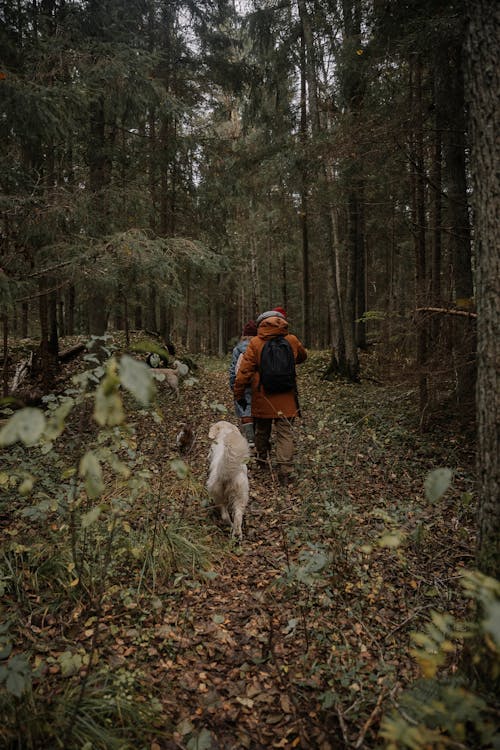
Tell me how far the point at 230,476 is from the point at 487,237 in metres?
3.03

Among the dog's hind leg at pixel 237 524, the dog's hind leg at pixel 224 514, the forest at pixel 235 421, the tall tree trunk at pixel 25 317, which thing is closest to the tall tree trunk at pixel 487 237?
the forest at pixel 235 421

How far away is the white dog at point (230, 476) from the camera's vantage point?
3.90m

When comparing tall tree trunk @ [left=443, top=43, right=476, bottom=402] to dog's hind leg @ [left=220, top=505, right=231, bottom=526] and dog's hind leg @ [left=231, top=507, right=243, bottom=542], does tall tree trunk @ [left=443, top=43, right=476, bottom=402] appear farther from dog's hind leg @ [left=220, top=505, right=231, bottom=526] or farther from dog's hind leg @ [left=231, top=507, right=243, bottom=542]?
dog's hind leg @ [left=220, top=505, right=231, bottom=526]

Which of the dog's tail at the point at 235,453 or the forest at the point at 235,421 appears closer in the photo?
the forest at the point at 235,421

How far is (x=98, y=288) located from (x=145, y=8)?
6.86 meters

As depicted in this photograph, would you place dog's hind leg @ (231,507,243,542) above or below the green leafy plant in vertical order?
below

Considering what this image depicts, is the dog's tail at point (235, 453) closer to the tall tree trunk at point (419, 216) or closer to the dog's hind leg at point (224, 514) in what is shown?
the dog's hind leg at point (224, 514)

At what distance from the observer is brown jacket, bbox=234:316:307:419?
17.7ft

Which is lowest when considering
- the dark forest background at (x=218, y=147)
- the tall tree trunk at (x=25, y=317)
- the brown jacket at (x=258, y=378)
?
the brown jacket at (x=258, y=378)

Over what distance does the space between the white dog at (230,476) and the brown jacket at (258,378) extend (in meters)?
1.22

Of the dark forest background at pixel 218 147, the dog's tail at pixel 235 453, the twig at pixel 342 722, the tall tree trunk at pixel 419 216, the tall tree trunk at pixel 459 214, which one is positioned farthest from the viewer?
Answer: the dark forest background at pixel 218 147

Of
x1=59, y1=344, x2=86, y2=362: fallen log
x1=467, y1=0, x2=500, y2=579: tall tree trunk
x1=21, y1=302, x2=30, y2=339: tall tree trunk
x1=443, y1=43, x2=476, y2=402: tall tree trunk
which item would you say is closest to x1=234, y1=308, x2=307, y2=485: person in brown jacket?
x1=443, y1=43, x2=476, y2=402: tall tree trunk

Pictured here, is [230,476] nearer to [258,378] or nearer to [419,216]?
[258,378]

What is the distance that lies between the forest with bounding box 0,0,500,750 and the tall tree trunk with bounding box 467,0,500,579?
0.01m
